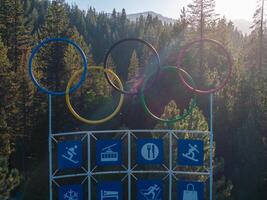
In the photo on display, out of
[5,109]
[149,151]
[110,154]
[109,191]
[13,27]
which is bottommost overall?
[109,191]

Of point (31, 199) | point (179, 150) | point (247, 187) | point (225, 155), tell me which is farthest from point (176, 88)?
point (179, 150)

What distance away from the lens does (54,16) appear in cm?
3331

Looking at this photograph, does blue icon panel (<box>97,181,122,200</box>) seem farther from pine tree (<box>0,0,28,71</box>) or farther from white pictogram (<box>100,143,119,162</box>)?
pine tree (<box>0,0,28,71</box>)

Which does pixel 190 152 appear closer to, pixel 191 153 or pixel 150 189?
pixel 191 153

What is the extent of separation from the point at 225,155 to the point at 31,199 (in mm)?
12998

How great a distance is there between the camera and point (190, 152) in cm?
1370

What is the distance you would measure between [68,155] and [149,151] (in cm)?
265

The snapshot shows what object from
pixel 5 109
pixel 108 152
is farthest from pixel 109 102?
pixel 108 152

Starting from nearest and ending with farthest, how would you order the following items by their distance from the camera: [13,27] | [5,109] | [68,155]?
[68,155], [5,109], [13,27]

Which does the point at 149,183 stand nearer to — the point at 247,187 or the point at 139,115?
the point at 247,187

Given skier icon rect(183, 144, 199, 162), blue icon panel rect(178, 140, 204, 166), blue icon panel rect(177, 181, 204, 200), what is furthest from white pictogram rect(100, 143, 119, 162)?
blue icon panel rect(177, 181, 204, 200)

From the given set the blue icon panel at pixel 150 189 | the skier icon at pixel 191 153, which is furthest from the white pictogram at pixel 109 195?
the skier icon at pixel 191 153

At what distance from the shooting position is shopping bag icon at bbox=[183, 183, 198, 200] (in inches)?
538

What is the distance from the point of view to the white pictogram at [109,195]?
13.9m
